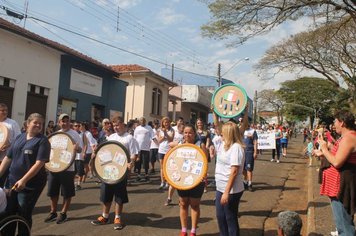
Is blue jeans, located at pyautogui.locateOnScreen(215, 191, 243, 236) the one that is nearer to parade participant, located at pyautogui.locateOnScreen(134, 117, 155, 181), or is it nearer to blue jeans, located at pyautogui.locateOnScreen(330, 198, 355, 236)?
blue jeans, located at pyautogui.locateOnScreen(330, 198, 355, 236)

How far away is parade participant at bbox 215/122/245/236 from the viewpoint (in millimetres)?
4832

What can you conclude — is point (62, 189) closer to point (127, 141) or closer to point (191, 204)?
point (127, 141)

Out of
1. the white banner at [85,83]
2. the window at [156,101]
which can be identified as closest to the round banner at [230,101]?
the white banner at [85,83]

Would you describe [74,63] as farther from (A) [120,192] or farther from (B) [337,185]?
(B) [337,185]

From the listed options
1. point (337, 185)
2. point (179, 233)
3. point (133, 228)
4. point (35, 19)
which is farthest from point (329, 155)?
point (35, 19)

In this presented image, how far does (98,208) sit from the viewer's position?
8023mm

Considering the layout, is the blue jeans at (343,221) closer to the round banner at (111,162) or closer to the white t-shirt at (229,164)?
the white t-shirt at (229,164)

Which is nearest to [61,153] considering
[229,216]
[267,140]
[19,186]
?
[19,186]

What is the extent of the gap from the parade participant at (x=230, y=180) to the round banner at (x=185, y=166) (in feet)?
2.41

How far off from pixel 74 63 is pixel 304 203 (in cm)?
1389

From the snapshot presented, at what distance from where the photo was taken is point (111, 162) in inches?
268

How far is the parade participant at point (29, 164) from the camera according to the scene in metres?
5.18

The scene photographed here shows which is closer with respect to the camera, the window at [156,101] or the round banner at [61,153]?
the round banner at [61,153]

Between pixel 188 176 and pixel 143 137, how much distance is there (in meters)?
6.03
